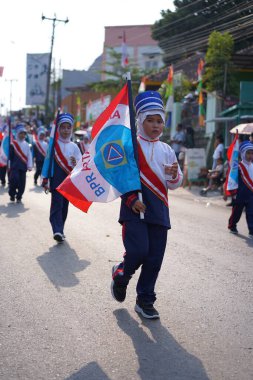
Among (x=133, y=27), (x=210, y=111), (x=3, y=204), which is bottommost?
(x=3, y=204)

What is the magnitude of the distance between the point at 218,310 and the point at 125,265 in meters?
0.93

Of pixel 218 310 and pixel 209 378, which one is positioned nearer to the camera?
pixel 209 378

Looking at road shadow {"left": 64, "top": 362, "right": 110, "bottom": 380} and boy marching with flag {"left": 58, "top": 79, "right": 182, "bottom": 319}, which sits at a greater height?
boy marching with flag {"left": 58, "top": 79, "right": 182, "bottom": 319}

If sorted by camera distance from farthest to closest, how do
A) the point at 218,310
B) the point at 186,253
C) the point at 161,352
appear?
the point at 186,253 → the point at 218,310 → the point at 161,352

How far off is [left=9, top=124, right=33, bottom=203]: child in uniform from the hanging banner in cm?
3487

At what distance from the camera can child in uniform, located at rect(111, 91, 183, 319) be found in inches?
216

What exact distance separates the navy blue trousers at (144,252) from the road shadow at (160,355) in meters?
0.31

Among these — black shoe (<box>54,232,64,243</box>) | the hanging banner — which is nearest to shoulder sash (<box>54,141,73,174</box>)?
black shoe (<box>54,232,64,243</box>)

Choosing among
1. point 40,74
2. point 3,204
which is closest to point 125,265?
point 3,204

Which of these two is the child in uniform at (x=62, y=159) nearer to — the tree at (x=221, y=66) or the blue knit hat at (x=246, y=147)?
the blue knit hat at (x=246, y=147)

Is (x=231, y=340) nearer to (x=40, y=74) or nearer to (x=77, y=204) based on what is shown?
(x=77, y=204)

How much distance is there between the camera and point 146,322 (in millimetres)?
5457

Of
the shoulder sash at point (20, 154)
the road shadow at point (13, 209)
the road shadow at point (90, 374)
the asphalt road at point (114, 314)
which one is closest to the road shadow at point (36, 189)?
the shoulder sash at point (20, 154)

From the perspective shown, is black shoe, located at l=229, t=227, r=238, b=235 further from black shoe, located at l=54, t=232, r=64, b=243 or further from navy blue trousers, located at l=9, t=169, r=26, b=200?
navy blue trousers, located at l=9, t=169, r=26, b=200
